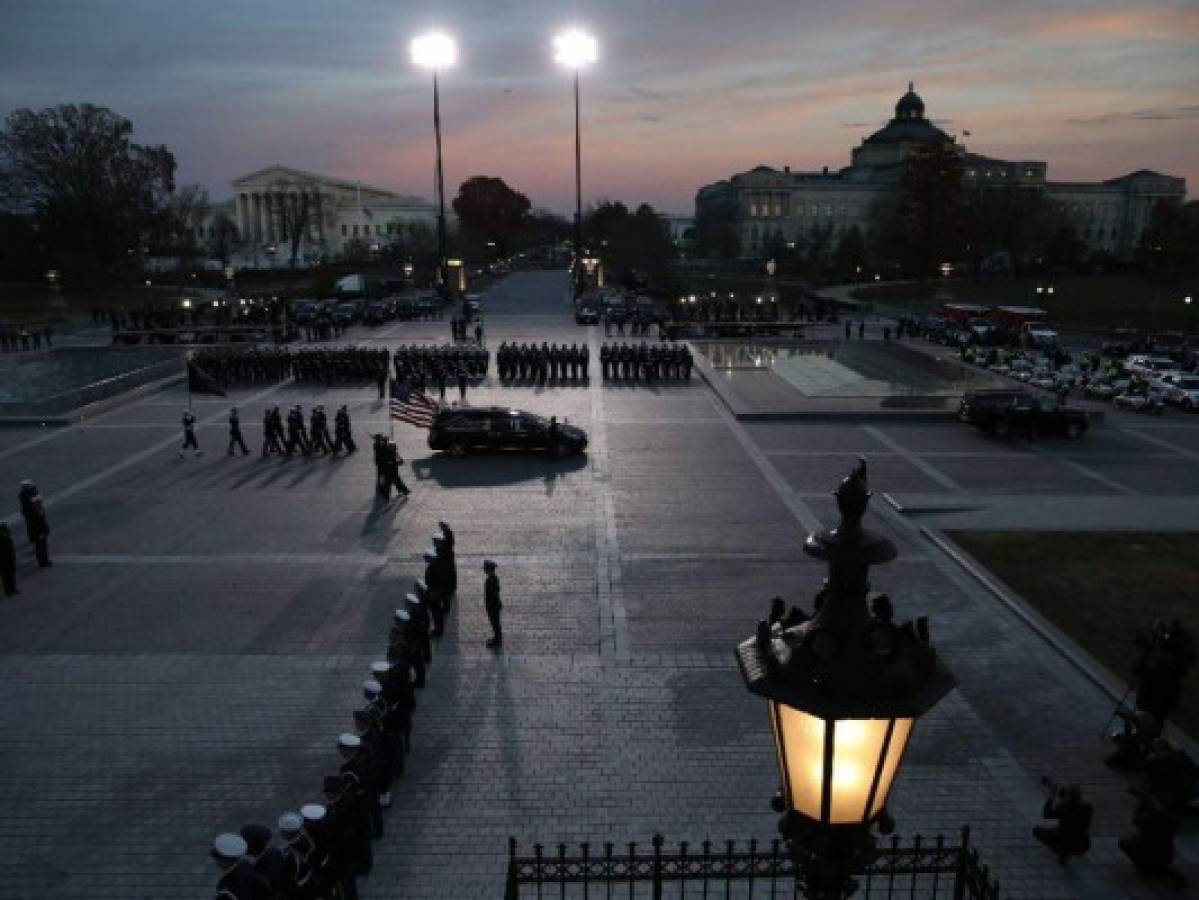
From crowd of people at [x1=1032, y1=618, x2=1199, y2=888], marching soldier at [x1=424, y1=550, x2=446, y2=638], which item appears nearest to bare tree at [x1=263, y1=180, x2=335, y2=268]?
marching soldier at [x1=424, y1=550, x2=446, y2=638]

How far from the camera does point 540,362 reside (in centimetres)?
3400

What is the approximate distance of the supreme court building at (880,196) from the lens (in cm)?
14662

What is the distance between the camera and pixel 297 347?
44625 mm

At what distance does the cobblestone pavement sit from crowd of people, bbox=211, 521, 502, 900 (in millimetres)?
382

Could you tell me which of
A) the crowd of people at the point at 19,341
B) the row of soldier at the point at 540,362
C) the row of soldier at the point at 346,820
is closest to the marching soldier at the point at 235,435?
the row of soldier at the point at 540,362

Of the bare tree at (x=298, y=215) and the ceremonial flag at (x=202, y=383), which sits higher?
the bare tree at (x=298, y=215)

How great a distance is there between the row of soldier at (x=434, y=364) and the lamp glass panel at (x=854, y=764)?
2891cm

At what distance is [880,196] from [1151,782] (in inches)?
5953

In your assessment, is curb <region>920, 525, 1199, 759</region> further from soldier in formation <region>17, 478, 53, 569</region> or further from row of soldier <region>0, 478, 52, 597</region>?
soldier in formation <region>17, 478, 53, 569</region>

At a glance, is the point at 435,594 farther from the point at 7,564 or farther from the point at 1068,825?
the point at 1068,825

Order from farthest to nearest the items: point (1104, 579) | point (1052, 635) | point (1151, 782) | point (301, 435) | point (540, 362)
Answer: point (540, 362) < point (301, 435) < point (1104, 579) < point (1052, 635) < point (1151, 782)

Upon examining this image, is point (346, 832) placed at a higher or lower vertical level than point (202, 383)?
lower

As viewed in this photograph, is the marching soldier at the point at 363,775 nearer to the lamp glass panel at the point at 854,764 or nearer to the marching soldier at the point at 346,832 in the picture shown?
the marching soldier at the point at 346,832

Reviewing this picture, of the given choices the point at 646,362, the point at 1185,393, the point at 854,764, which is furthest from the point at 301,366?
the point at 854,764
